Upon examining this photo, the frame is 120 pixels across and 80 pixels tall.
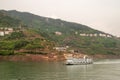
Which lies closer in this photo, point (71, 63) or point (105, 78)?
point (105, 78)

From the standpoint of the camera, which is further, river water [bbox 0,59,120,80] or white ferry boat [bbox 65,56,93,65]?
white ferry boat [bbox 65,56,93,65]

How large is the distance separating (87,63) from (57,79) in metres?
91.8

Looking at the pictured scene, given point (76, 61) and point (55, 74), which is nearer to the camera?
point (55, 74)

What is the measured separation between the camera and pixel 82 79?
9869cm

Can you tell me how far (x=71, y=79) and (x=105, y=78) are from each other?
39.1 ft

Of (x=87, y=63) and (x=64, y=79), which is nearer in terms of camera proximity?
(x=64, y=79)

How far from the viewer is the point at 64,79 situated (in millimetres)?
98438

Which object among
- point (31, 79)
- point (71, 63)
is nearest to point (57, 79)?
point (31, 79)

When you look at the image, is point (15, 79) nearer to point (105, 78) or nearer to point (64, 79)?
point (64, 79)

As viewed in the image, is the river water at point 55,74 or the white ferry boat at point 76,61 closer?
the river water at point 55,74

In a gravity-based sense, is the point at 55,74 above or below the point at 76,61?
below

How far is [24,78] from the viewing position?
98.8 metres

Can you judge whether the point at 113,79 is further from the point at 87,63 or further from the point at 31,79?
the point at 87,63

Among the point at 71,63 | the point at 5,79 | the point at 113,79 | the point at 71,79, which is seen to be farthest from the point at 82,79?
the point at 71,63
